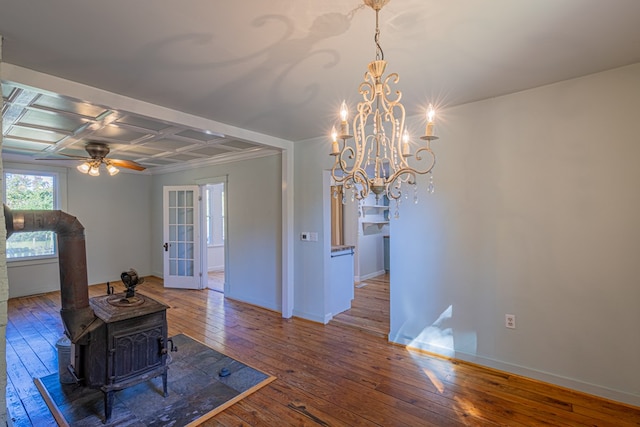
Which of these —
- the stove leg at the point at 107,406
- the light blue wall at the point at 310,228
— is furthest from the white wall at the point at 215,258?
the stove leg at the point at 107,406

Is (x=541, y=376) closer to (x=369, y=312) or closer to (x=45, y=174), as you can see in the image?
(x=369, y=312)

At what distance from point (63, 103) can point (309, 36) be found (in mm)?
2425

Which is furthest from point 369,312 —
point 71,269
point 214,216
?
point 214,216

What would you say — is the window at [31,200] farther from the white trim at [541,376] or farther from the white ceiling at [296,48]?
the white trim at [541,376]

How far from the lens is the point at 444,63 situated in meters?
→ 2.09

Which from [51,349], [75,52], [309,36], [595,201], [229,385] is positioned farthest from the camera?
[51,349]

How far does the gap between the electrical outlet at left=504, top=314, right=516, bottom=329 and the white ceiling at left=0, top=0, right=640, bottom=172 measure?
2.00 m

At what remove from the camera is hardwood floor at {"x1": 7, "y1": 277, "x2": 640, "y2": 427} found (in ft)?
6.86

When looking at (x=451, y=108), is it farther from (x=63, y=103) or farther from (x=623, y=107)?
(x=63, y=103)

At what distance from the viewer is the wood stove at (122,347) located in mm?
2150

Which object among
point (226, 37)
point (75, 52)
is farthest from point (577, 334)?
point (75, 52)

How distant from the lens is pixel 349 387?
2477mm

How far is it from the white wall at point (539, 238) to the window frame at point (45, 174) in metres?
6.24

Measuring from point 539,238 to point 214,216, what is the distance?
23.3 ft
